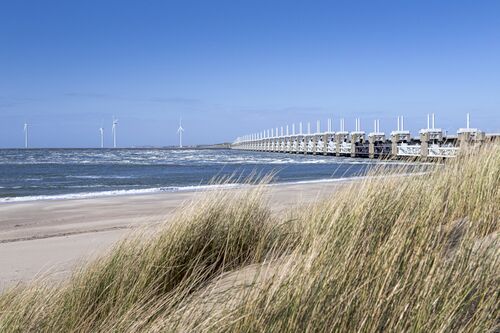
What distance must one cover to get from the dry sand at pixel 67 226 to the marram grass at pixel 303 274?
2.53 ft

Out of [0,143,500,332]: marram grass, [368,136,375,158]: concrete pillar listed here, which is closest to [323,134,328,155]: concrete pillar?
[368,136,375,158]: concrete pillar

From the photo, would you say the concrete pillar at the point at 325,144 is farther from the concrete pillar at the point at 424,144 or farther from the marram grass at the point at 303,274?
the marram grass at the point at 303,274

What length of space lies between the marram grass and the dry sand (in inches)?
30.3

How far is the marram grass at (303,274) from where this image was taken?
2.42 meters

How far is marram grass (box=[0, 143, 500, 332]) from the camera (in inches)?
95.3

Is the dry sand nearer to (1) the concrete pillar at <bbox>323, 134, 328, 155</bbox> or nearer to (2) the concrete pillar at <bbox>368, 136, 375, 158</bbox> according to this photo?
(2) the concrete pillar at <bbox>368, 136, 375, 158</bbox>

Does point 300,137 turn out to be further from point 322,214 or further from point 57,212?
point 322,214

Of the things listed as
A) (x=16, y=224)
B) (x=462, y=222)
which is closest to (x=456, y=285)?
(x=462, y=222)

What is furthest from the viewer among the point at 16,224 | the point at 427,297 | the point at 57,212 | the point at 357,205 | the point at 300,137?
the point at 300,137

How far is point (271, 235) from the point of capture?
18.3 ft

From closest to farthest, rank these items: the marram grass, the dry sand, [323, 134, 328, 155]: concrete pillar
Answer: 1. the marram grass
2. the dry sand
3. [323, 134, 328, 155]: concrete pillar

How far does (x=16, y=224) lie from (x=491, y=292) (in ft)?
36.9

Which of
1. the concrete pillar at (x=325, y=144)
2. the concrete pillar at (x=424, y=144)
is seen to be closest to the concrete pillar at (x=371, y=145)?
the concrete pillar at (x=424, y=144)

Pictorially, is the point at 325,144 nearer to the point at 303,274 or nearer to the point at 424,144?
the point at 424,144
